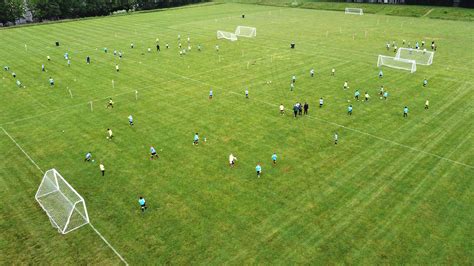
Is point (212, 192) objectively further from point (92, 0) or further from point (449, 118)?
point (92, 0)

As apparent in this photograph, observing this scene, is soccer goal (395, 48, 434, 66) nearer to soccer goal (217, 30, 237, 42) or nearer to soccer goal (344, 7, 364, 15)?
soccer goal (217, 30, 237, 42)

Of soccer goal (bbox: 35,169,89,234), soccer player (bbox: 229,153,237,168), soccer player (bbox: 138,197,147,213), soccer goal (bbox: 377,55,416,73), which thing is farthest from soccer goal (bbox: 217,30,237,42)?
soccer player (bbox: 138,197,147,213)

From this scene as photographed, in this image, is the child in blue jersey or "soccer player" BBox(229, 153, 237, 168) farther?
"soccer player" BBox(229, 153, 237, 168)

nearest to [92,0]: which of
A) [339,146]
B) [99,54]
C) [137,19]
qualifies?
[137,19]

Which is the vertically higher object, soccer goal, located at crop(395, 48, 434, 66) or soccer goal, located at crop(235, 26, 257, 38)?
soccer goal, located at crop(235, 26, 257, 38)

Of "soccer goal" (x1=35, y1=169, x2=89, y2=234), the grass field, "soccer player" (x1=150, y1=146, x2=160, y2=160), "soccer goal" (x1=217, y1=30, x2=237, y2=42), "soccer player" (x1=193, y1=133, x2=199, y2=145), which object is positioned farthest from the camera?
"soccer goal" (x1=217, y1=30, x2=237, y2=42)

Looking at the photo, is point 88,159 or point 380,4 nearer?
point 88,159

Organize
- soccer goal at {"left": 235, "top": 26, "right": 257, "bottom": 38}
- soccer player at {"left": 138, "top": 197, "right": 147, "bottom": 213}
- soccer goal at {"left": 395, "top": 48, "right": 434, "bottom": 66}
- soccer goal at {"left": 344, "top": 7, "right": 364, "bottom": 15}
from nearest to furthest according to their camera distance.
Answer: soccer player at {"left": 138, "top": 197, "right": 147, "bottom": 213} < soccer goal at {"left": 395, "top": 48, "right": 434, "bottom": 66} < soccer goal at {"left": 235, "top": 26, "right": 257, "bottom": 38} < soccer goal at {"left": 344, "top": 7, "right": 364, "bottom": 15}

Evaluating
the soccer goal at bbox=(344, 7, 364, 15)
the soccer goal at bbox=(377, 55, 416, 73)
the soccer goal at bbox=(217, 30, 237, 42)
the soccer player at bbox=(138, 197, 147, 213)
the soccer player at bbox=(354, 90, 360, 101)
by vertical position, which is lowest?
the soccer player at bbox=(138, 197, 147, 213)
